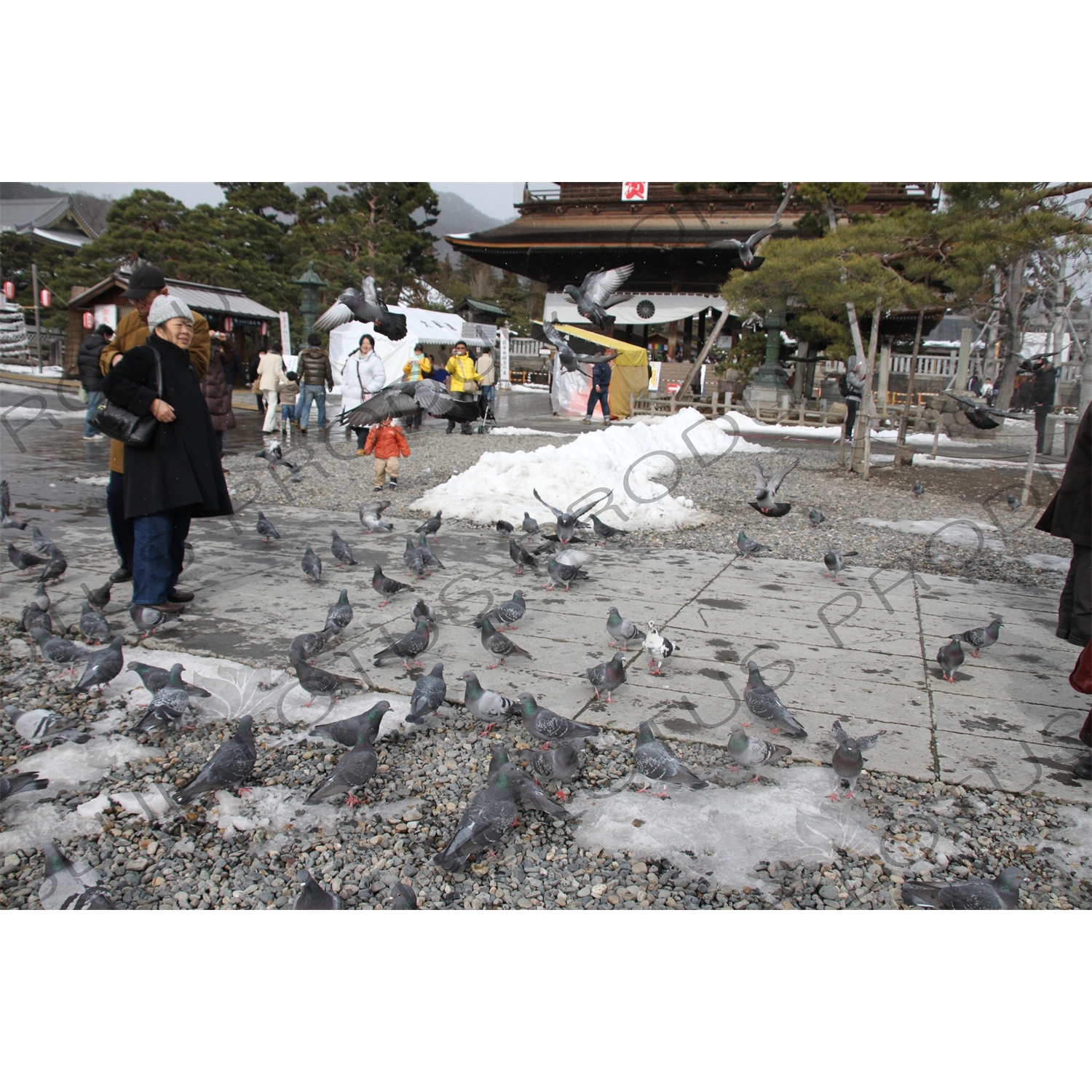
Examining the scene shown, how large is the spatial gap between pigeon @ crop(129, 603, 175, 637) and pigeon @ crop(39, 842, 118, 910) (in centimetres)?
179

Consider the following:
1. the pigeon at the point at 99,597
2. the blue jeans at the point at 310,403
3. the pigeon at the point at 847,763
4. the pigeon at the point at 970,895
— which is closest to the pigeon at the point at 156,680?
the pigeon at the point at 99,597

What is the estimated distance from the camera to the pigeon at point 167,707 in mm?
3051

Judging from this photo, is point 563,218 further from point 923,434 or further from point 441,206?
point 923,434

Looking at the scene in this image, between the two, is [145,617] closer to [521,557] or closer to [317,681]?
[317,681]

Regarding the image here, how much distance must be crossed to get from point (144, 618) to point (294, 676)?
0.91 metres

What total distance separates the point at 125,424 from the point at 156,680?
1.45m

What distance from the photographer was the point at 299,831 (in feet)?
8.39

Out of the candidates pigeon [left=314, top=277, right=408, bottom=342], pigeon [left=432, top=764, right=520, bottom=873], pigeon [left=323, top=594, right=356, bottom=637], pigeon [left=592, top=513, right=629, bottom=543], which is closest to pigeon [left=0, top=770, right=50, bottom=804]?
pigeon [left=432, top=764, right=520, bottom=873]

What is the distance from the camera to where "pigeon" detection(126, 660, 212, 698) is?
320cm

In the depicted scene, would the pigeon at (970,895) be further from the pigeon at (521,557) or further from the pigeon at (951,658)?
the pigeon at (521,557)

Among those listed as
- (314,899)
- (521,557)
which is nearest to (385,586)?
(521,557)

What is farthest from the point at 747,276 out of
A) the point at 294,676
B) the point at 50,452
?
the point at 294,676

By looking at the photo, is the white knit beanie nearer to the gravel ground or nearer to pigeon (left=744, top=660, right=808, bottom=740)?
the gravel ground

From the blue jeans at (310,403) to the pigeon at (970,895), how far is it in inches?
488
